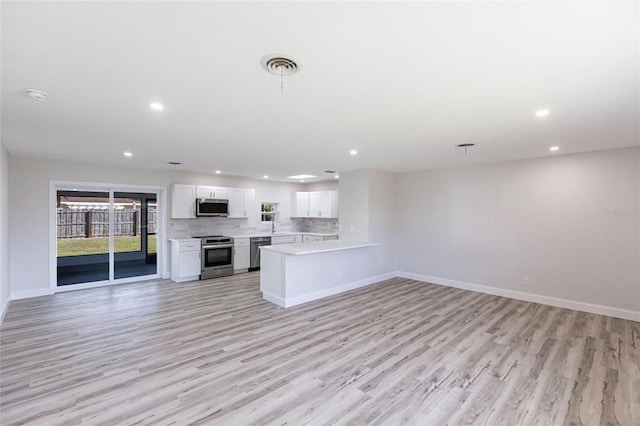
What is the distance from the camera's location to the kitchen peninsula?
15.7 ft

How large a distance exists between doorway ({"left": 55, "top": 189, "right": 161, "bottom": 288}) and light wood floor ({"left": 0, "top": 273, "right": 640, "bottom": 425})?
1395mm

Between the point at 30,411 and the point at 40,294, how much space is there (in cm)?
415

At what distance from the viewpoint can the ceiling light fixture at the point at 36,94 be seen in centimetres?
232

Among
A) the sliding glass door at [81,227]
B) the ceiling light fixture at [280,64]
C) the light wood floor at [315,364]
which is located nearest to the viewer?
the ceiling light fixture at [280,64]

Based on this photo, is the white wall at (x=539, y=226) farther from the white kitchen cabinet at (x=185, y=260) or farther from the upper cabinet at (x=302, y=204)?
the white kitchen cabinet at (x=185, y=260)

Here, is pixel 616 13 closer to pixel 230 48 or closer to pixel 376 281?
pixel 230 48

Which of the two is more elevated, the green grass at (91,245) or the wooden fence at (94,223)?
the wooden fence at (94,223)

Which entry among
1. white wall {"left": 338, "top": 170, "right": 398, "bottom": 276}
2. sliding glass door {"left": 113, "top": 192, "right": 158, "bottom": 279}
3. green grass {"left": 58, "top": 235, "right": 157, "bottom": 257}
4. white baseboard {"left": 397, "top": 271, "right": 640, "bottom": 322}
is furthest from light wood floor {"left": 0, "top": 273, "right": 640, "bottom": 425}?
sliding glass door {"left": 113, "top": 192, "right": 158, "bottom": 279}

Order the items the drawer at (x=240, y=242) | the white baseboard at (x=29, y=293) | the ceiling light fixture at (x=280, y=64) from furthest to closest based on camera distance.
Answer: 1. the drawer at (x=240, y=242)
2. the white baseboard at (x=29, y=293)
3. the ceiling light fixture at (x=280, y=64)

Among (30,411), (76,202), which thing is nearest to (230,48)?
(30,411)

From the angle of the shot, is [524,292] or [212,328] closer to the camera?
[212,328]

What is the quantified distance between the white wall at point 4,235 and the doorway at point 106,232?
842 millimetres

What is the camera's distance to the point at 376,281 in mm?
6348

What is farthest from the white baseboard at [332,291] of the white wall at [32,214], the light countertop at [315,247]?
the white wall at [32,214]
